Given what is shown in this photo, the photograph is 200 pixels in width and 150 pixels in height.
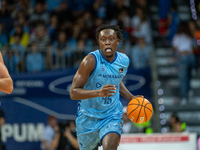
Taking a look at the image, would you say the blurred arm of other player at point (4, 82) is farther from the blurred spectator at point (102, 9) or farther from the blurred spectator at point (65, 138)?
the blurred spectator at point (102, 9)

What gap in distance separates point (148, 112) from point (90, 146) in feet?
3.29

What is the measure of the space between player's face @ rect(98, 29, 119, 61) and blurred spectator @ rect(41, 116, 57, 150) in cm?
499

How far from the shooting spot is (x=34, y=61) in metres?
10.9

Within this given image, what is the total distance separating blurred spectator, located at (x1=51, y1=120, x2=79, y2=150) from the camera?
888 centimetres

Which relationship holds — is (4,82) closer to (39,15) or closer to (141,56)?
(141,56)

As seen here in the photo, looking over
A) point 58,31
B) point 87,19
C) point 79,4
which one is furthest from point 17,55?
point 79,4

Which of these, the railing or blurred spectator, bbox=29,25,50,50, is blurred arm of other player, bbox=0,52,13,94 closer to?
the railing

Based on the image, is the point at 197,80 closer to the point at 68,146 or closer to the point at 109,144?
the point at 68,146

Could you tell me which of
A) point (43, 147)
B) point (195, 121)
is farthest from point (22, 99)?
point (195, 121)

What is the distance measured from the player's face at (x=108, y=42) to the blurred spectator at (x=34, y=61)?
6184 mm

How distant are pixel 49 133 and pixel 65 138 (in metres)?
0.76

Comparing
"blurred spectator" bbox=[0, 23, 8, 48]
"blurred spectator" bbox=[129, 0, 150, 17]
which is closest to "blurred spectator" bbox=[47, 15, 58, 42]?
"blurred spectator" bbox=[0, 23, 8, 48]

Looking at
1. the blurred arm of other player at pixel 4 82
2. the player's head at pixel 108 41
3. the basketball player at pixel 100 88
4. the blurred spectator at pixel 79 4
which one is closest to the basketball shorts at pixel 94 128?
the basketball player at pixel 100 88

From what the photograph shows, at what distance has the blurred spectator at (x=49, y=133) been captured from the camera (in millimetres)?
9570
